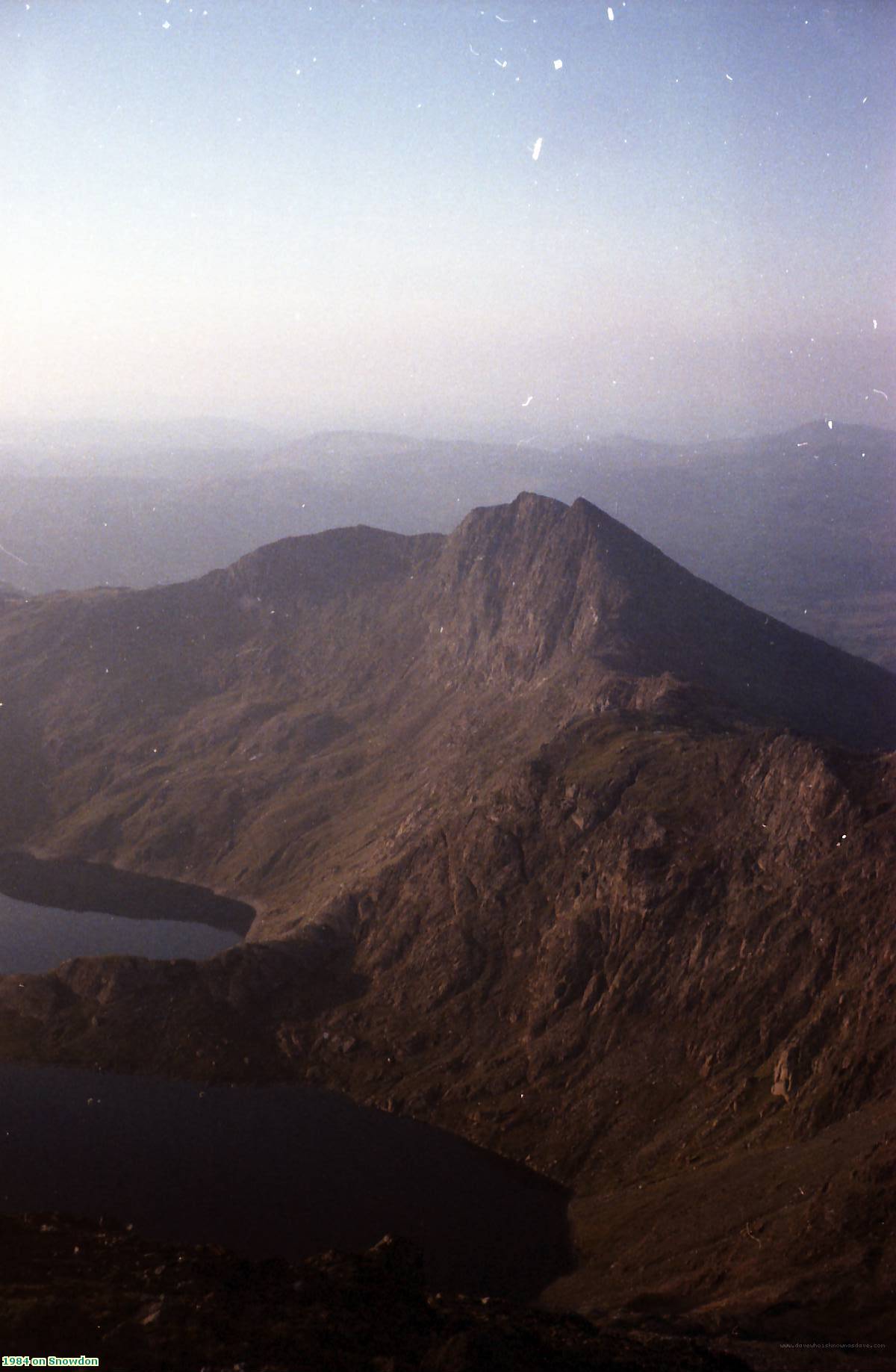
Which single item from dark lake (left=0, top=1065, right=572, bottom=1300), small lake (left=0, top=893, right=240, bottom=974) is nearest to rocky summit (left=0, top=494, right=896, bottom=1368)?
dark lake (left=0, top=1065, right=572, bottom=1300)

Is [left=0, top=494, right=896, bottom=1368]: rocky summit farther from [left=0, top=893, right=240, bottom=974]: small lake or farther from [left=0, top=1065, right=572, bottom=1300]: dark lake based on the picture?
[left=0, top=893, right=240, bottom=974]: small lake

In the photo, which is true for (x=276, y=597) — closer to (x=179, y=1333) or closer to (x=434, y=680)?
(x=434, y=680)

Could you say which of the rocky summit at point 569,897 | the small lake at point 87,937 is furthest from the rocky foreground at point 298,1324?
the small lake at point 87,937

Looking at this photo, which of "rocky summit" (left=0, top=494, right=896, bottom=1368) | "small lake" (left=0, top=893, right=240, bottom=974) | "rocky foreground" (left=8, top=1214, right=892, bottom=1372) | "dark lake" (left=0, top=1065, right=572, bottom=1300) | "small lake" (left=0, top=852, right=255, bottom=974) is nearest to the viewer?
"rocky foreground" (left=8, top=1214, right=892, bottom=1372)

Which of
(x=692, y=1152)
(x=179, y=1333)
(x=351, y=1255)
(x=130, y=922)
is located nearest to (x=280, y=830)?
(x=130, y=922)

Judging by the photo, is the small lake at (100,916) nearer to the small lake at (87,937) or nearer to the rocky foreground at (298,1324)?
the small lake at (87,937)

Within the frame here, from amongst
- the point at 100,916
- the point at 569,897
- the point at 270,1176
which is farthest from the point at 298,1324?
the point at 100,916
